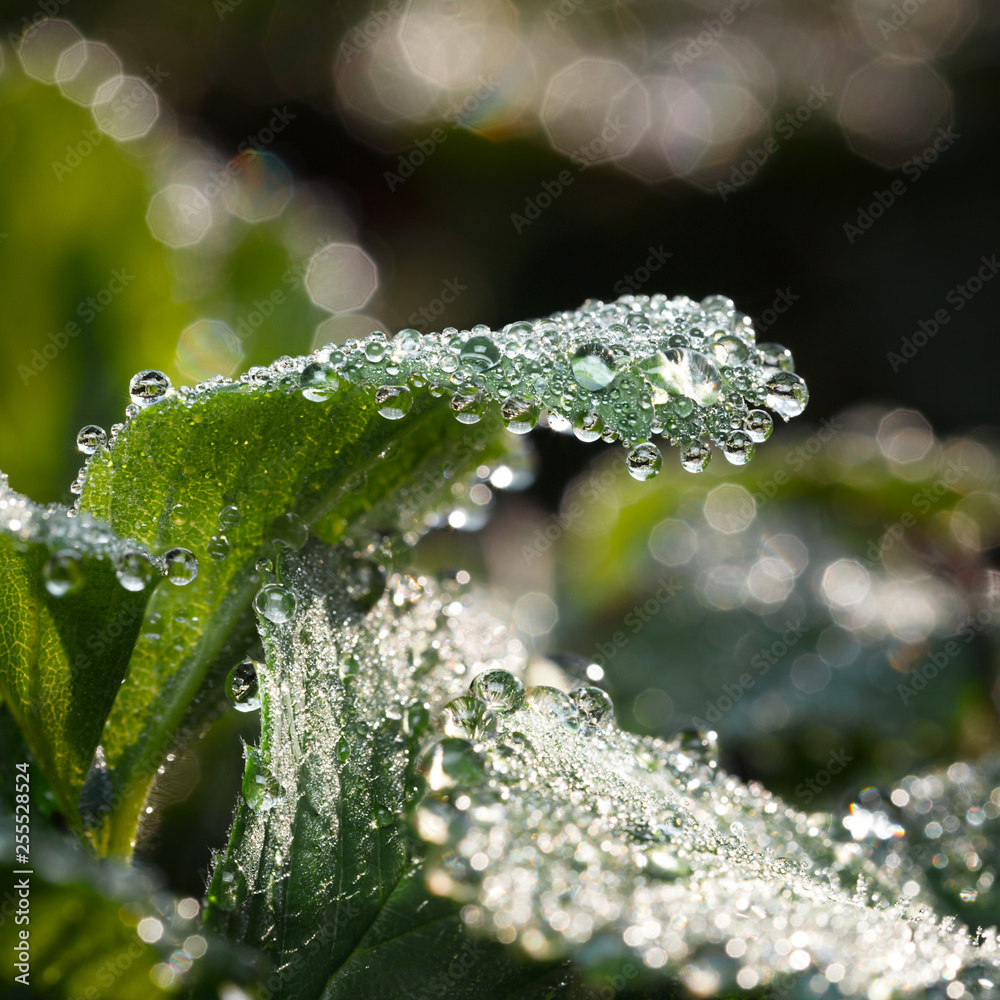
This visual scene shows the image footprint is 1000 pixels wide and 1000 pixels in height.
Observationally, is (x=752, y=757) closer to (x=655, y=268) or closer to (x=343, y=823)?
(x=343, y=823)

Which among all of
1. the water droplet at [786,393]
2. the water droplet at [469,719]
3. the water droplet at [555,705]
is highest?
the water droplet at [786,393]
